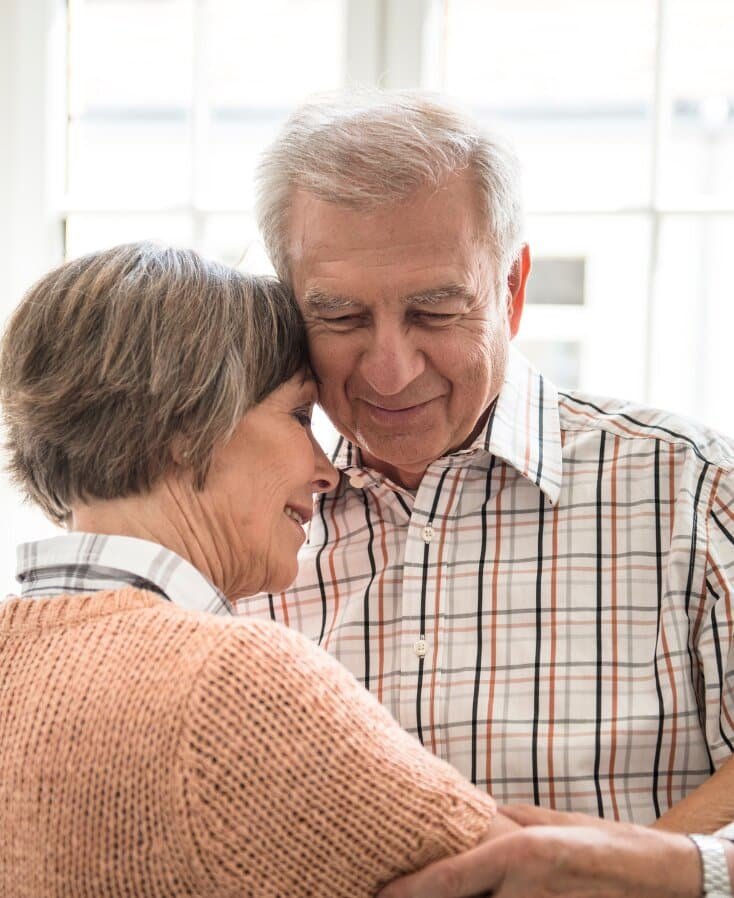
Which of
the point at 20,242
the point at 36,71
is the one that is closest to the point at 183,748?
the point at 20,242

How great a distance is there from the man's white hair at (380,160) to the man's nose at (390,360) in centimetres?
16

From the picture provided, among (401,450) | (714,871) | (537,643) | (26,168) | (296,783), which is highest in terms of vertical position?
(26,168)

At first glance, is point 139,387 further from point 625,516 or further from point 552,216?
point 552,216

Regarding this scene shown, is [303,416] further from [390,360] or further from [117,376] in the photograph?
[117,376]

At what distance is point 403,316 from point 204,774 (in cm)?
76

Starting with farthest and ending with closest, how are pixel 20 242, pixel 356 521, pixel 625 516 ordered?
pixel 20 242
pixel 356 521
pixel 625 516

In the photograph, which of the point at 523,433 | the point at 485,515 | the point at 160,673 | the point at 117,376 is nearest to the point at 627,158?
the point at 523,433

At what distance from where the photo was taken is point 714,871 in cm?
126

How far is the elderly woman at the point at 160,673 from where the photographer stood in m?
0.96

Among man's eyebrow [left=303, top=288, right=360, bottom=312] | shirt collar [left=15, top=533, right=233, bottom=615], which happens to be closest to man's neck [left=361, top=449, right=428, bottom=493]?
man's eyebrow [left=303, top=288, right=360, bottom=312]

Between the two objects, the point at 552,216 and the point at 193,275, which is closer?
the point at 193,275

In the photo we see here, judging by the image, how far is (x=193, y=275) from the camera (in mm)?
1295

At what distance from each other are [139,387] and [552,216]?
1374mm

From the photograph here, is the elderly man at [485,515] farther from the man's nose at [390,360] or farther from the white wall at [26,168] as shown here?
the white wall at [26,168]
